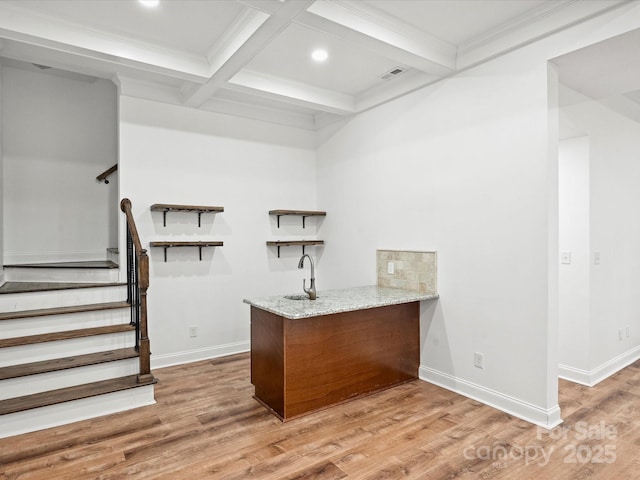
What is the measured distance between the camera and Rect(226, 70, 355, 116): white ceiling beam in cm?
362

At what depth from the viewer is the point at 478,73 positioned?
3.13 metres

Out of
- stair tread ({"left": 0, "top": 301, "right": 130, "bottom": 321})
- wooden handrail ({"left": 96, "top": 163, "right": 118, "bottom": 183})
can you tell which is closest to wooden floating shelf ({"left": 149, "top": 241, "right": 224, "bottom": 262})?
stair tread ({"left": 0, "top": 301, "right": 130, "bottom": 321})

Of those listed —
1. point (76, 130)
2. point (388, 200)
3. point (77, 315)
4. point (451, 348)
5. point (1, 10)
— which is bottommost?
point (451, 348)

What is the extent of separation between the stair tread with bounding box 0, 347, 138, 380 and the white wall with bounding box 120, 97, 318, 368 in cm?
77

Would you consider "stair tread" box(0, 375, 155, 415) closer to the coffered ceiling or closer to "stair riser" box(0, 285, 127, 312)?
"stair riser" box(0, 285, 127, 312)

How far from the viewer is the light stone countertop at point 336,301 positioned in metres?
2.74

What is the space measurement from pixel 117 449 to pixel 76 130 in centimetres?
361

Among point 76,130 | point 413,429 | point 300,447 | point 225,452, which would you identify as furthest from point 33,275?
point 413,429

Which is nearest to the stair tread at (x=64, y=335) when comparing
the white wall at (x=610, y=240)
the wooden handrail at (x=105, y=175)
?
the wooden handrail at (x=105, y=175)

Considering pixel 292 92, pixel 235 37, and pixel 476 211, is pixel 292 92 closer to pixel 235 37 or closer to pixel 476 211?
pixel 235 37

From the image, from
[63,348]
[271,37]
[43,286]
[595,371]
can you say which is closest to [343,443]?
[63,348]

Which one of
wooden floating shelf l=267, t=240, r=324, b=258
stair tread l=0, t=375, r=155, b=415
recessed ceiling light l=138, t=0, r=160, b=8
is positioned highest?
recessed ceiling light l=138, t=0, r=160, b=8

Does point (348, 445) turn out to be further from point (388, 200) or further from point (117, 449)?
point (388, 200)

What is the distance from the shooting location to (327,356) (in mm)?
2996
